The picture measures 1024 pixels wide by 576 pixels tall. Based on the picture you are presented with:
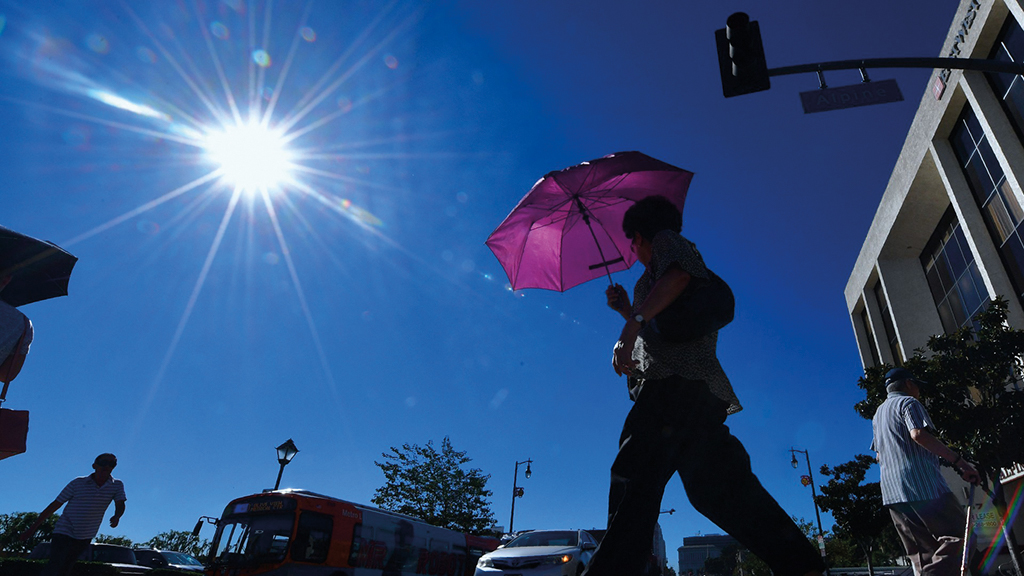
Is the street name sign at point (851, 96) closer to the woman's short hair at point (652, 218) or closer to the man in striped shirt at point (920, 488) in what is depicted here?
the man in striped shirt at point (920, 488)

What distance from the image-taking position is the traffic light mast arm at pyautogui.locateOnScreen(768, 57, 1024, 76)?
20.0ft

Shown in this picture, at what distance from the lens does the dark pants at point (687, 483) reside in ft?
5.57

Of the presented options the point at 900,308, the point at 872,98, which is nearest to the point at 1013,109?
the point at 900,308

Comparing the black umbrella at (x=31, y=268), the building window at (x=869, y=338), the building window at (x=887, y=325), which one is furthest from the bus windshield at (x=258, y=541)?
the building window at (x=869, y=338)

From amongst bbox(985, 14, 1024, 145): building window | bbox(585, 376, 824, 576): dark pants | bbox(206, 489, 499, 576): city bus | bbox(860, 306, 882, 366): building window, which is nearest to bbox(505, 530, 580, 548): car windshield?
bbox(206, 489, 499, 576): city bus

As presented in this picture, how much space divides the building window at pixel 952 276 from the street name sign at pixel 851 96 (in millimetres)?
18198

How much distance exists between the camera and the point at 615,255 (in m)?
3.78

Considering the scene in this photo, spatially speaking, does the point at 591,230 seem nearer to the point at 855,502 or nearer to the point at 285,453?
the point at 285,453

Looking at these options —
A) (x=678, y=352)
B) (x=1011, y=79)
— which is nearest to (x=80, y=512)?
(x=678, y=352)

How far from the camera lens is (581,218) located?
3.73 metres

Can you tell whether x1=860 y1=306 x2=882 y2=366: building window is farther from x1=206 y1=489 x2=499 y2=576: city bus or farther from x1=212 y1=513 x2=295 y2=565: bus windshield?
x1=212 y1=513 x2=295 y2=565: bus windshield

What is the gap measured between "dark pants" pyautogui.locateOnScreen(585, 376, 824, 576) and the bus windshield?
11733mm

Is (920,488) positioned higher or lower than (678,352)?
lower

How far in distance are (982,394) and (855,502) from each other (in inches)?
501
